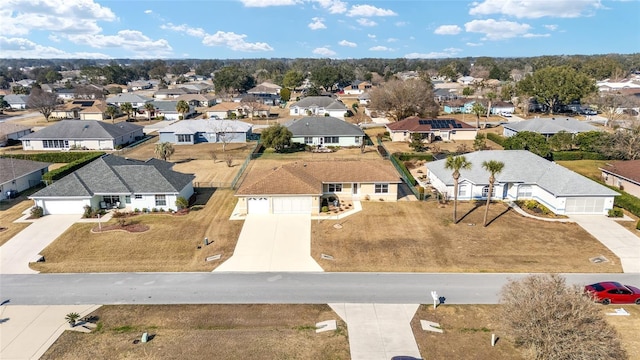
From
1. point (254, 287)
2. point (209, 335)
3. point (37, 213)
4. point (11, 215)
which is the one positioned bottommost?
point (209, 335)

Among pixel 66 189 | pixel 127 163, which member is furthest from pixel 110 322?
pixel 127 163

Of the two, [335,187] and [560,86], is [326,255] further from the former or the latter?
[560,86]

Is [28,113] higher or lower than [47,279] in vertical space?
higher

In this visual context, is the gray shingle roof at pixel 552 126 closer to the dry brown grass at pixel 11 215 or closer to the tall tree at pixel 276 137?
the tall tree at pixel 276 137

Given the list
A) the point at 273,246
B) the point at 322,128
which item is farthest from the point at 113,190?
the point at 322,128

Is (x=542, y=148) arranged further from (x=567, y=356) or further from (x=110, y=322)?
(x=110, y=322)

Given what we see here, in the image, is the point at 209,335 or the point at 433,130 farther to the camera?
the point at 433,130

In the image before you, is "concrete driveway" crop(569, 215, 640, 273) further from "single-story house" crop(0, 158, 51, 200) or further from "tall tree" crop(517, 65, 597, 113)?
"tall tree" crop(517, 65, 597, 113)

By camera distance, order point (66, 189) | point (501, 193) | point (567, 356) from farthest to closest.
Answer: point (501, 193), point (66, 189), point (567, 356)
